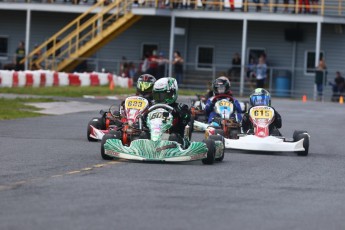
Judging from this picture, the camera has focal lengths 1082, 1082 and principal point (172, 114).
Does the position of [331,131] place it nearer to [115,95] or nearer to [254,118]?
[254,118]

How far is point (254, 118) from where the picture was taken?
57.4 feet

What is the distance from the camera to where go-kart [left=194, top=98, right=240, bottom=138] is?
17703 millimetres

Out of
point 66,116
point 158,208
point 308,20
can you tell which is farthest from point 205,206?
point 308,20

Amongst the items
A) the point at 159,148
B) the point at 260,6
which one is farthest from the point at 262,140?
the point at 260,6

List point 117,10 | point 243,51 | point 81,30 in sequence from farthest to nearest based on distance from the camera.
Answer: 1. point 117,10
2. point 243,51
3. point 81,30

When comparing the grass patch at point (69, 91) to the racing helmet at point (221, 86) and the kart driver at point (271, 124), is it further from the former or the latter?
the kart driver at point (271, 124)

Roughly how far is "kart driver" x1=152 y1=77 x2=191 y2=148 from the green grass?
8494 millimetres

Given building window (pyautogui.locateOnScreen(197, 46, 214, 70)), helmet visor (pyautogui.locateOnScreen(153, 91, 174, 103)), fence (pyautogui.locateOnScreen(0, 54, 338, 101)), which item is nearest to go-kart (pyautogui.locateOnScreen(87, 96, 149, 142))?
helmet visor (pyautogui.locateOnScreen(153, 91, 174, 103))

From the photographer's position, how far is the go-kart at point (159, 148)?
14023 mm

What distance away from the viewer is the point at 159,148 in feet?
46.0

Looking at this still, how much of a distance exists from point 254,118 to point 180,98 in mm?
19226

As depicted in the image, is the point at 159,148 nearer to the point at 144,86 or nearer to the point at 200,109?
the point at 144,86

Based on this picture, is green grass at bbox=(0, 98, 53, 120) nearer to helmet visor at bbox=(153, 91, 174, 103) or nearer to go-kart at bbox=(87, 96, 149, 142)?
go-kart at bbox=(87, 96, 149, 142)

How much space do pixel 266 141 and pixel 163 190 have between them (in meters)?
5.94
